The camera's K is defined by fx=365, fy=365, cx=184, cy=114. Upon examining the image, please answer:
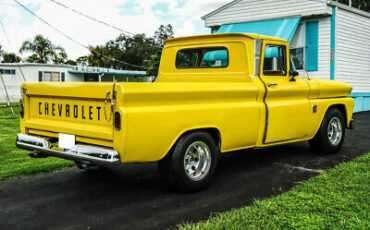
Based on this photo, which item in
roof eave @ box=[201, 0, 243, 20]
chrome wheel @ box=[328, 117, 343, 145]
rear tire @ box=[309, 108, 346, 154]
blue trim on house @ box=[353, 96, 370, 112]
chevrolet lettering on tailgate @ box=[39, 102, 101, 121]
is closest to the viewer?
chevrolet lettering on tailgate @ box=[39, 102, 101, 121]

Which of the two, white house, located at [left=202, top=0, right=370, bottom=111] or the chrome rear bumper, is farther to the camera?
white house, located at [left=202, top=0, right=370, bottom=111]

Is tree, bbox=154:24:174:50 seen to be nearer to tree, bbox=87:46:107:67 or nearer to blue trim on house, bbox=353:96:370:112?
tree, bbox=87:46:107:67

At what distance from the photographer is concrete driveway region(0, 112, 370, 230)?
3.47 meters

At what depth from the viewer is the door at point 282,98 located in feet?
16.5

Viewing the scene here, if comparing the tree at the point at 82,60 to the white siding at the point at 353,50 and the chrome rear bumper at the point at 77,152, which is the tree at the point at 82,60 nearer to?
the white siding at the point at 353,50

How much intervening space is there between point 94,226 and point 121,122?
3.22 ft

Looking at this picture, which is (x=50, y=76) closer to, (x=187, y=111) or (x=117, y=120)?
(x=187, y=111)

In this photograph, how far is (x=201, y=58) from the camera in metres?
5.65

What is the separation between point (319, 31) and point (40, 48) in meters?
35.7

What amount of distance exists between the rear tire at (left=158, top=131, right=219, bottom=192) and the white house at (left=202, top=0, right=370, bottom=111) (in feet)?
30.6

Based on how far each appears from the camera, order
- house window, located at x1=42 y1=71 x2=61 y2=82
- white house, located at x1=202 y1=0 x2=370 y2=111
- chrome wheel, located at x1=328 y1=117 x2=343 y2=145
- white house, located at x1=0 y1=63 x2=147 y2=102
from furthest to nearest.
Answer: house window, located at x1=42 y1=71 x2=61 y2=82 < white house, located at x1=0 y1=63 x2=147 y2=102 < white house, located at x1=202 y1=0 x2=370 y2=111 < chrome wheel, located at x1=328 y1=117 x2=343 y2=145

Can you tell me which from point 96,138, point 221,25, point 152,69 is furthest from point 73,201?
point 152,69

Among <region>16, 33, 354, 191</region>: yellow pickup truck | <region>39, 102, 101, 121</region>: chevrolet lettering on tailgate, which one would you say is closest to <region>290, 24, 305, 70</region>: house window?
<region>16, 33, 354, 191</region>: yellow pickup truck

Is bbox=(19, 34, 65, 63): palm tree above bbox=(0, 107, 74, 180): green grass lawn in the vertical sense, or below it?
above
